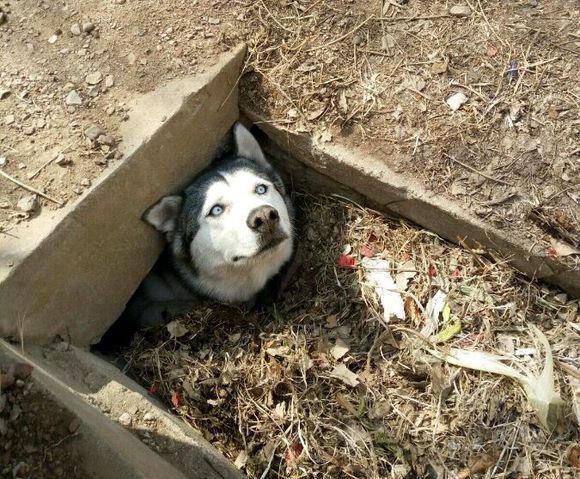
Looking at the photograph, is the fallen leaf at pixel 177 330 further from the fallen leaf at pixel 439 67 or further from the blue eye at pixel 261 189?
the fallen leaf at pixel 439 67

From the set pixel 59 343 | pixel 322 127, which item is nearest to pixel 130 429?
pixel 59 343

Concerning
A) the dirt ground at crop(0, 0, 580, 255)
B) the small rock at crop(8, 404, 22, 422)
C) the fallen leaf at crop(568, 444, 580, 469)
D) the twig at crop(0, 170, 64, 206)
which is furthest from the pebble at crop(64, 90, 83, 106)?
the fallen leaf at crop(568, 444, 580, 469)

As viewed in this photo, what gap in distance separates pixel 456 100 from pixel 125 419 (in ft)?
10.1

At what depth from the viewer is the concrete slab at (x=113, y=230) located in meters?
3.44

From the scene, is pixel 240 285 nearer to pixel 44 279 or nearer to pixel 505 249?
pixel 44 279

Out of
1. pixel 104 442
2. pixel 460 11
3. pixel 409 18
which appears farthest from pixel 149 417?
pixel 460 11

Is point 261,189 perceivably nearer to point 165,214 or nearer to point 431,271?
point 165,214

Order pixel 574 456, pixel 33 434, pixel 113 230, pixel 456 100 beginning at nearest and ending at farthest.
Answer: pixel 33 434 < pixel 574 456 < pixel 113 230 < pixel 456 100

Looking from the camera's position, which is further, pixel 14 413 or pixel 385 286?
pixel 385 286

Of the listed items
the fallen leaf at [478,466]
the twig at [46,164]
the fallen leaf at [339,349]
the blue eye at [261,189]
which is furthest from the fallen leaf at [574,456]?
the twig at [46,164]

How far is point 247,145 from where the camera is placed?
15.1ft

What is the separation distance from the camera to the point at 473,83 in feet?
14.0

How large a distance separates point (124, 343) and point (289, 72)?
8.11ft

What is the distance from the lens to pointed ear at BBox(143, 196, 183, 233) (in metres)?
4.22
